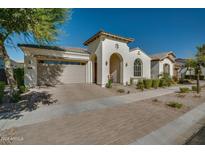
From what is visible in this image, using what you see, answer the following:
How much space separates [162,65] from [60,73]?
1563 centimetres

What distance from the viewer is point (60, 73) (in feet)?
44.3

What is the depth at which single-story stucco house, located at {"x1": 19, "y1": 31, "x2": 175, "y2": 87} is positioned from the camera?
1200 centimetres

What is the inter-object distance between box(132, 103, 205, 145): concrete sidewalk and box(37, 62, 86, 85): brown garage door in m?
11.1

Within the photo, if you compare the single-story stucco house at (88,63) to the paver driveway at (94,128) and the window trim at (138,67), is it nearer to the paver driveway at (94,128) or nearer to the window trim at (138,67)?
the window trim at (138,67)

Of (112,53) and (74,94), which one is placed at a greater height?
(112,53)

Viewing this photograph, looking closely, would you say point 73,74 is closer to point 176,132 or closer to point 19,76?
point 19,76

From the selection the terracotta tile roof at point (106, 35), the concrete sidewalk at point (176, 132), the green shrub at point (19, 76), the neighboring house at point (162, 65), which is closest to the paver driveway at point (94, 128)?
the concrete sidewalk at point (176, 132)

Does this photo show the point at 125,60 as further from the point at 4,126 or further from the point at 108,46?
the point at 4,126

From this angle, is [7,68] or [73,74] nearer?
[7,68]

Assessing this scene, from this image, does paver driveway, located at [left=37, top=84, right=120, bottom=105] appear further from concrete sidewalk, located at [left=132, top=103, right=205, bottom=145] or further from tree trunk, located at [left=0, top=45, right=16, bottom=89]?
concrete sidewalk, located at [left=132, top=103, right=205, bottom=145]

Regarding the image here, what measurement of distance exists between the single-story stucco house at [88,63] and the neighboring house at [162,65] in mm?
4044

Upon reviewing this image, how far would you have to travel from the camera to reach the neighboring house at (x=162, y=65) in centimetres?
1972

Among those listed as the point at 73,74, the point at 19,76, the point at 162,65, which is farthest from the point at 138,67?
the point at 19,76

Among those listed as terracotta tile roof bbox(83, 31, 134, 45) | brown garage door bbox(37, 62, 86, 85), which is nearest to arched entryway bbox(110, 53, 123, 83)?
terracotta tile roof bbox(83, 31, 134, 45)
